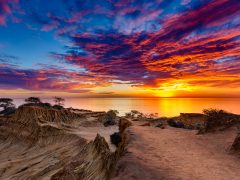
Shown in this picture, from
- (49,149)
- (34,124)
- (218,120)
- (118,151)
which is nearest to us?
(118,151)

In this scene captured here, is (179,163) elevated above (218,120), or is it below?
below

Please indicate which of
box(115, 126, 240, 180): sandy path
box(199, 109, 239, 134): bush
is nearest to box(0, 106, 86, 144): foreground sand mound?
box(199, 109, 239, 134): bush

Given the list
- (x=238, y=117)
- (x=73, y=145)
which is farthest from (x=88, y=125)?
(x=238, y=117)

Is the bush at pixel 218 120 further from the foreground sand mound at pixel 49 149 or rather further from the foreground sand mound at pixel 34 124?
the foreground sand mound at pixel 34 124

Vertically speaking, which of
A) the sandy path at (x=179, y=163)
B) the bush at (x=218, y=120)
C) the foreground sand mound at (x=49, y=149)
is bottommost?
the foreground sand mound at (x=49, y=149)

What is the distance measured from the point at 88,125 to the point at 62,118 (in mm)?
6538

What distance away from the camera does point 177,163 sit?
47.9 feet

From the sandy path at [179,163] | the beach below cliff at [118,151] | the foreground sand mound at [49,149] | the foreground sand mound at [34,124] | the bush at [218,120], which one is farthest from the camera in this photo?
the foreground sand mound at [34,124]

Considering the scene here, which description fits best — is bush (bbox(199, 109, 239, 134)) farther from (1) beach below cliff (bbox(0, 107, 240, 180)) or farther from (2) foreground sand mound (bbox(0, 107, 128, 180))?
(2) foreground sand mound (bbox(0, 107, 128, 180))

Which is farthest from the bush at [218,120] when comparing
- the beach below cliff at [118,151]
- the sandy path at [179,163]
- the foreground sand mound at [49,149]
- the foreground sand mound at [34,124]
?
the foreground sand mound at [34,124]

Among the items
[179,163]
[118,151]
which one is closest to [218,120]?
[179,163]

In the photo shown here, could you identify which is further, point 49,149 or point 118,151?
point 49,149

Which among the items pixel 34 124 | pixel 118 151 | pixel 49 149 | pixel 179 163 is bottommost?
pixel 49 149

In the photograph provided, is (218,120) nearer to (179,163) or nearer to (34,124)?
(179,163)
